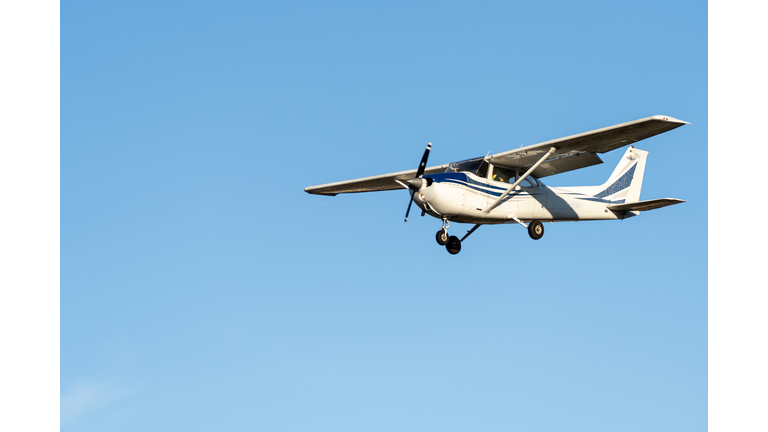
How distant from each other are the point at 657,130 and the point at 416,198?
6.06 meters

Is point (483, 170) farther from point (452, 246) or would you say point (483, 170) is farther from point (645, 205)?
point (645, 205)

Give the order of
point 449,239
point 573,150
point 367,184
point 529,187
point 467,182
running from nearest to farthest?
point 467,182, point 573,150, point 449,239, point 529,187, point 367,184

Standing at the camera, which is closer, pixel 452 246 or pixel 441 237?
pixel 441 237

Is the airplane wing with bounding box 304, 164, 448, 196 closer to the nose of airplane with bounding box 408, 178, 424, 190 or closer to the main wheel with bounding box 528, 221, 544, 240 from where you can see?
the main wheel with bounding box 528, 221, 544, 240

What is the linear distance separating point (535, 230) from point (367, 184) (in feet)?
18.5

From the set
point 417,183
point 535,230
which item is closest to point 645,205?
point 535,230

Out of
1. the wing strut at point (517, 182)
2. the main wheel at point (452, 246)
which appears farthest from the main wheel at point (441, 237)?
the wing strut at point (517, 182)

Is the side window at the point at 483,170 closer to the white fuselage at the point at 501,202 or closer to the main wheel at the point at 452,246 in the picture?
the white fuselage at the point at 501,202

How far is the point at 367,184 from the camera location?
25.4m

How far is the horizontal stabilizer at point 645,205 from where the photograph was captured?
22.5 meters

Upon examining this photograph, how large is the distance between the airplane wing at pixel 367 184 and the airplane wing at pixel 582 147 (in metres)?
2.73

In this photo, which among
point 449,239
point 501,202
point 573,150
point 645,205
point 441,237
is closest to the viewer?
point 573,150

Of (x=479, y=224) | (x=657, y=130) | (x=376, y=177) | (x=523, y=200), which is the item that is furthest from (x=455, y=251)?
(x=657, y=130)

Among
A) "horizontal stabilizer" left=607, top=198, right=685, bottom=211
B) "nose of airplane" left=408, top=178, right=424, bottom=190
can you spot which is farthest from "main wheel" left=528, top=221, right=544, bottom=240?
"nose of airplane" left=408, top=178, right=424, bottom=190
